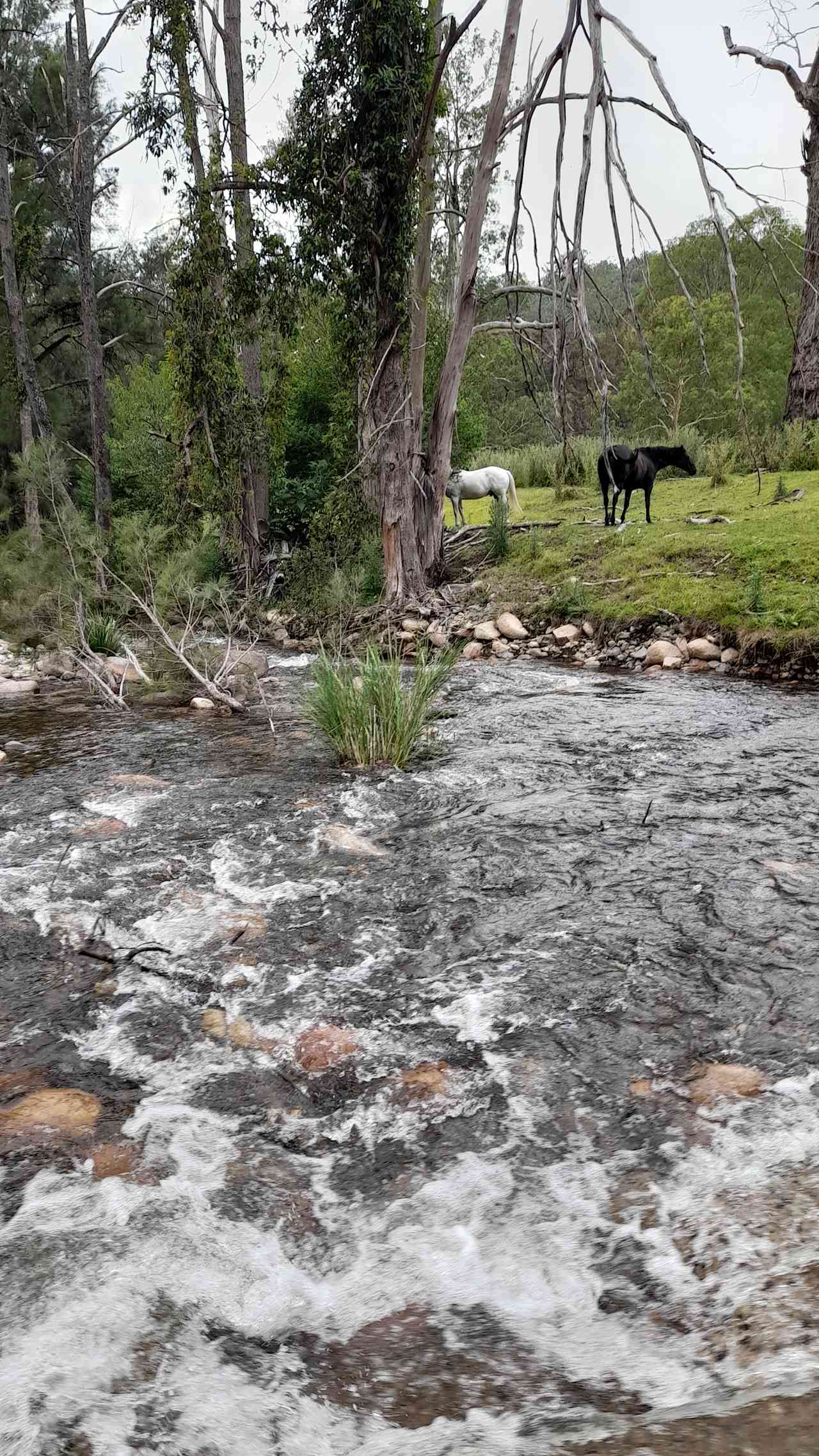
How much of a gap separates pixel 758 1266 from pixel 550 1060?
2.63 ft

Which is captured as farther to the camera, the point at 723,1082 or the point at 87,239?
the point at 87,239

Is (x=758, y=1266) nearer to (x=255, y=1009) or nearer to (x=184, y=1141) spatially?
(x=184, y=1141)

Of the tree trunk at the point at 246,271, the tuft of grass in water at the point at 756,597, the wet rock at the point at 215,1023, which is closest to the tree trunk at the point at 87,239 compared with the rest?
the tree trunk at the point at 246,271

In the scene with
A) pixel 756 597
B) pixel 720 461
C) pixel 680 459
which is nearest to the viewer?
pixel 756 597

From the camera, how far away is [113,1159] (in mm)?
2072

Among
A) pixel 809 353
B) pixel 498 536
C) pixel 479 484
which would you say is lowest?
pixel 498 536

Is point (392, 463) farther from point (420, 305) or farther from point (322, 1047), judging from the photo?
point (322, 1047)

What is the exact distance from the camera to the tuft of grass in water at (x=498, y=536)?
38.4ft

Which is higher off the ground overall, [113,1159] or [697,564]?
[697,564]

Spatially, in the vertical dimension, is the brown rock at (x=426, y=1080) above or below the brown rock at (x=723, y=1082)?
above

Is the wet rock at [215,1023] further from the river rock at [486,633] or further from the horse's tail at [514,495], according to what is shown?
the horse's tail at [514,495]

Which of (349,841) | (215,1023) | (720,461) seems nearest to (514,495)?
(720,461)

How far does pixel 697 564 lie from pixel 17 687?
704 cm

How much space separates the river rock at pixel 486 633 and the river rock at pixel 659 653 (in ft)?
5.93
